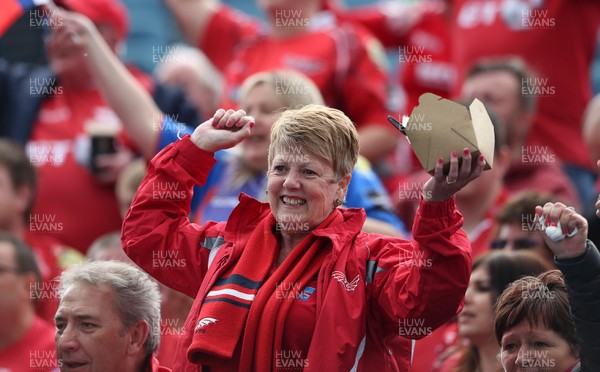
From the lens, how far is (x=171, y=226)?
421 cm

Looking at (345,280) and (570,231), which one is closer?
(570,231)

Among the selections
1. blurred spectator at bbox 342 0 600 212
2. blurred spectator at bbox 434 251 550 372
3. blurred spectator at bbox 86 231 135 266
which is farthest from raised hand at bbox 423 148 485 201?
blurred spectator at bbox 342 0 600 212

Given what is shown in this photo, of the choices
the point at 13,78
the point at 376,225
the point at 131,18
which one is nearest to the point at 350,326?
the point at 376,225

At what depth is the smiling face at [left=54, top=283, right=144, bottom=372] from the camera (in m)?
4.11

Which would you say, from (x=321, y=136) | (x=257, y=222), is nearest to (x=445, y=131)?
(x=321, y=136)

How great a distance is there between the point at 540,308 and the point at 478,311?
862 mm

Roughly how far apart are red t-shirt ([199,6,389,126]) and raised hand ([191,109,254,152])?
2300 millimetres

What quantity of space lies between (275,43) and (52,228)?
1.60 meters

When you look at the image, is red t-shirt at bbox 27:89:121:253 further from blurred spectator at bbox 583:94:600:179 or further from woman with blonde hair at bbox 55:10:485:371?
woman with blonde hair at bbox 55:10:485:371

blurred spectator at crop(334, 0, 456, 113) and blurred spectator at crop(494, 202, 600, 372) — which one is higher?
blurred spectator at crop(334, 0, 456, 113)

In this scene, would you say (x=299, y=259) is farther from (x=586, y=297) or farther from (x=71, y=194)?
(x=71, y=194)

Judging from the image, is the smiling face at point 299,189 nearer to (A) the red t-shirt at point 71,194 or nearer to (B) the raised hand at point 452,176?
(B) the raised hand at point 452,176

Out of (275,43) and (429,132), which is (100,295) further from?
(275,43)

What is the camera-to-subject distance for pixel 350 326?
12.1 feet
